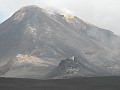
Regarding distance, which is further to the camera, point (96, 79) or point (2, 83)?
point (96, 79)

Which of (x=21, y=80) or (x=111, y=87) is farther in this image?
(x=21, y=80)

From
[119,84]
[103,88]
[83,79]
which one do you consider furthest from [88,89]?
[83,79]

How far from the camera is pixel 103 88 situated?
110ft

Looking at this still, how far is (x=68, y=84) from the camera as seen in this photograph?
3706 cm

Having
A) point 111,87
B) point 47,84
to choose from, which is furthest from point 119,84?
point 47,84

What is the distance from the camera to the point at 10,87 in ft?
114

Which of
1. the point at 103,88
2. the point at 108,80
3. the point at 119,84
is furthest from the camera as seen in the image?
the point at 108,80

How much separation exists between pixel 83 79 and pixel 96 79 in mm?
1561

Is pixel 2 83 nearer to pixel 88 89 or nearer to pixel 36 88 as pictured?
pixel 36 88

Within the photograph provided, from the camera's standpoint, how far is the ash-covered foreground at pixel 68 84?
3431 centimetres

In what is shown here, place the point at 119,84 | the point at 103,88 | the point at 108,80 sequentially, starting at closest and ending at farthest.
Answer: the point at 103,88 < the point at 119,84 < the point at 108,80

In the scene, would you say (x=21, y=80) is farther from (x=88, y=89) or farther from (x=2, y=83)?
(x=88, y=89)

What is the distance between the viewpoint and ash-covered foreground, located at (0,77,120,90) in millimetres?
34312

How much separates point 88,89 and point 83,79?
757 cm
